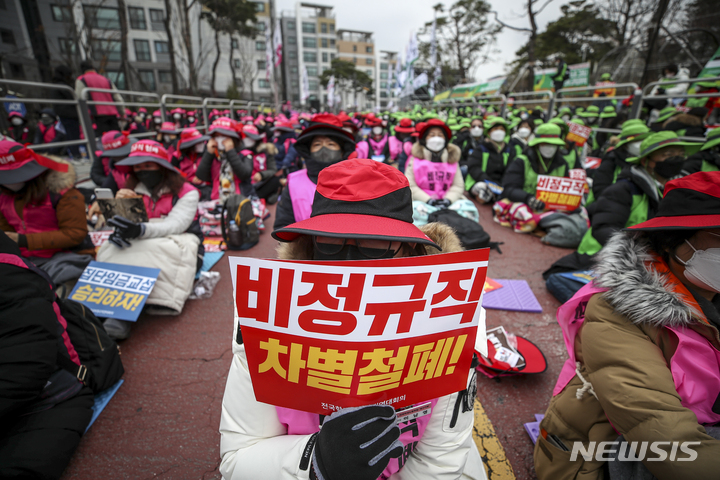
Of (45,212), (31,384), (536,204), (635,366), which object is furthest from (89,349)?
(536,204)

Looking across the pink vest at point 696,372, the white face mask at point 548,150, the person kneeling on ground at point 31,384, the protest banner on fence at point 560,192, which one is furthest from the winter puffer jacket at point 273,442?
the white face mask at point 548,150

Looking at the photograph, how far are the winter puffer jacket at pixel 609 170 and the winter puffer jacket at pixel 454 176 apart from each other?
2.01 meters

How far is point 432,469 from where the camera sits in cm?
119

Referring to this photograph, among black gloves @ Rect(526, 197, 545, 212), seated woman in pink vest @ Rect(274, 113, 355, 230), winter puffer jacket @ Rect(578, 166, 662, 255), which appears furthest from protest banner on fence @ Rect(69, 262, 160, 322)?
black gloves @ Rect(526, 197, 545, 212)

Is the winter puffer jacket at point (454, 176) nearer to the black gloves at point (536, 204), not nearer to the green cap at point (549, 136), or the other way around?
the black gloves at point (536, 204)

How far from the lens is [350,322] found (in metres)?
0.93

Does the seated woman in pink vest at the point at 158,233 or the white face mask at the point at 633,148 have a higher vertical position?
the white face mask at the point at 633,148

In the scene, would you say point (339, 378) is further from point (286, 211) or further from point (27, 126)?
point (27, 126)

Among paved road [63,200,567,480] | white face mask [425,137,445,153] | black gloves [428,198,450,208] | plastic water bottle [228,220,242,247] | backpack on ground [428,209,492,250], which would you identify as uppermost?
white face mask [425,137,445,153]

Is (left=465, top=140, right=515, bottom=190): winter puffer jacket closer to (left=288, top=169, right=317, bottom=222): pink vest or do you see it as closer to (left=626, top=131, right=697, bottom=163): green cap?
(left=626, top=131, right=697, bottom=163): green cap

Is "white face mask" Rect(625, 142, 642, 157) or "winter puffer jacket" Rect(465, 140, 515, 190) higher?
"white face mask" Rect(625, 142, 642, 157)

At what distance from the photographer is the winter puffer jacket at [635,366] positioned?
3.62 feet

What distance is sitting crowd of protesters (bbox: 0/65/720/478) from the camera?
1207 mm

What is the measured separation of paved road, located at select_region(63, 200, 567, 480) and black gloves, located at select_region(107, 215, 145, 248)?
2.75 ft
